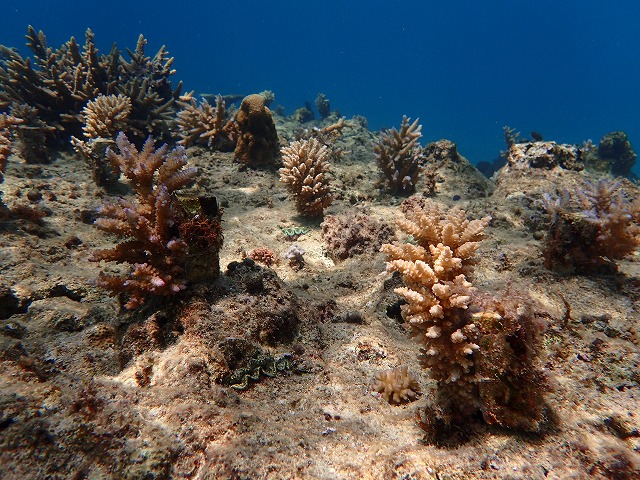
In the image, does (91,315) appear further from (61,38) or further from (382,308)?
(61,38)

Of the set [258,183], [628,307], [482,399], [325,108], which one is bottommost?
[482,399]

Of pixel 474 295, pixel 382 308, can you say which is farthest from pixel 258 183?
pixel 474 295

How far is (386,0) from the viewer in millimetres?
152500

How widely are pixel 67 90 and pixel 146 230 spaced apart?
800 centimetres

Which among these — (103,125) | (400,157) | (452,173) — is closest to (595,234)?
(400,157)

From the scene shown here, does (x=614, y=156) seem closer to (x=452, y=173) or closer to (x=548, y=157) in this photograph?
(x=548, y=157)

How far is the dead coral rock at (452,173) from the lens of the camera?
8.19 m

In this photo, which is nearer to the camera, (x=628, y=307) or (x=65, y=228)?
(x=628, y=307)

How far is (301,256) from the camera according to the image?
5102mm

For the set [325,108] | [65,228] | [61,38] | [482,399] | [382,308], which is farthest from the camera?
[61,38]

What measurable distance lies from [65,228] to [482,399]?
19.4 ft

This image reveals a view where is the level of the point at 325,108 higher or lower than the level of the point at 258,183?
higher

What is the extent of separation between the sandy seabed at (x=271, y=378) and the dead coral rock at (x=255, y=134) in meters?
4.00

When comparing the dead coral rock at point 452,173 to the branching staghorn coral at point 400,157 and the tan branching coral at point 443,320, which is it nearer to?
the branching staghorn coral at point 400,157
